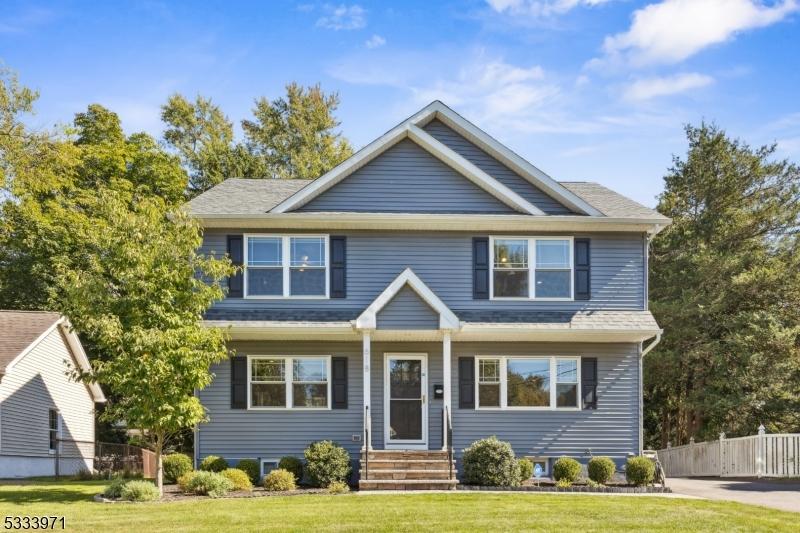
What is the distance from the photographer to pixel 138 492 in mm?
14758

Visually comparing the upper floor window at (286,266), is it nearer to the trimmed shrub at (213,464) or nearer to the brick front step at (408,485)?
the trimmed shrub at (213,464)

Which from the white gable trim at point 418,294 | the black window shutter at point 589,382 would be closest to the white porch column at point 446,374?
the white gable trim at point 418,294

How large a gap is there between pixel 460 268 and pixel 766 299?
15583mm

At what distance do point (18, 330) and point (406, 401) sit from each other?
13.0 meters

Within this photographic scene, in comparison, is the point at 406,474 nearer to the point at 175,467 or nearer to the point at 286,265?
the point at 175,467

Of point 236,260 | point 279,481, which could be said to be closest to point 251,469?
point 279,481

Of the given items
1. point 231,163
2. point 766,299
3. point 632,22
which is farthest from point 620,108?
point 231,163

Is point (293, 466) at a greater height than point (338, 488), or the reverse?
point (293, 466)

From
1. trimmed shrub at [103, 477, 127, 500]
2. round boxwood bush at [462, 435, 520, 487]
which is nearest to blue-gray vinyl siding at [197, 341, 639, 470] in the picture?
round boxwood bush at [462, 435, 520, 487]

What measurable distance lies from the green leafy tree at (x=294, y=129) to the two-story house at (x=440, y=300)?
2005 centimetres

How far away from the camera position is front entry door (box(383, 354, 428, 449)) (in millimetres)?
18891

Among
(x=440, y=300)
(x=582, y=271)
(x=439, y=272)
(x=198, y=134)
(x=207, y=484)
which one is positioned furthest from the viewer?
(x=198, y=134)

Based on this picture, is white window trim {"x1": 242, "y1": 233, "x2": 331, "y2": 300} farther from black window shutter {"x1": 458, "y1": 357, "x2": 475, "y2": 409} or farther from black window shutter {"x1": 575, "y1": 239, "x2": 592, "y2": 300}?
black window shutter {"x1": 575, "y1": 239, "x2": 592, "y2": 300}

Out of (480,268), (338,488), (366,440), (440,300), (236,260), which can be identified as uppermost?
(236,260)
